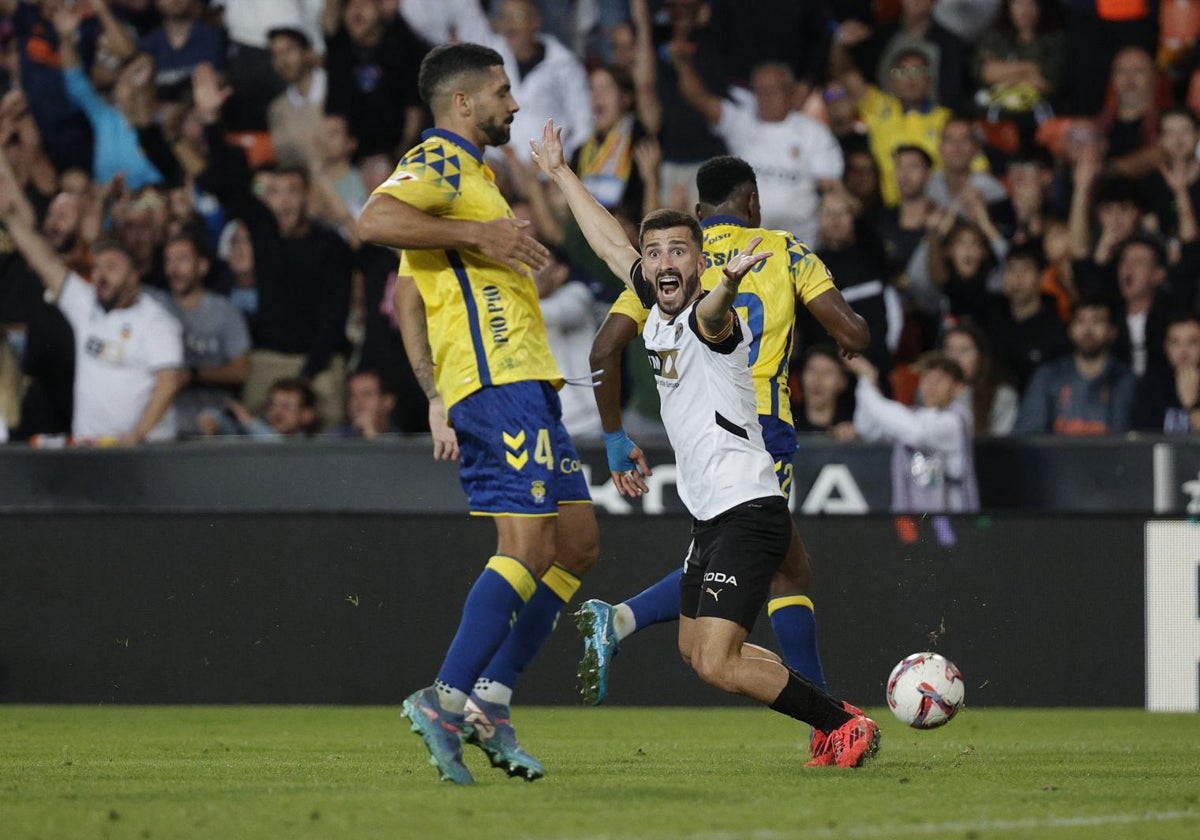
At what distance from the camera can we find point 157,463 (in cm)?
1111

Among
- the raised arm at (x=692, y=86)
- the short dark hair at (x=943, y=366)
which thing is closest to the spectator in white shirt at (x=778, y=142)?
the raised arm at (x=692, y=86)

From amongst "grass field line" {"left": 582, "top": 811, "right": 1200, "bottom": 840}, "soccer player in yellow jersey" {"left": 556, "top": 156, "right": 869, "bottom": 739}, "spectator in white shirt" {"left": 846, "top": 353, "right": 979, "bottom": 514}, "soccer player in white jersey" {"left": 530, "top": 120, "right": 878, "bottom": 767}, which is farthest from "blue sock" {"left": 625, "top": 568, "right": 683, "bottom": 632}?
"spectator in white shirt" {"left": 846, "top": 353, "right": 979, "bottom": 514}

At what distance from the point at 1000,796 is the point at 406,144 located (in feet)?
27.2

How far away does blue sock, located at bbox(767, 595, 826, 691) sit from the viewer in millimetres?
6953

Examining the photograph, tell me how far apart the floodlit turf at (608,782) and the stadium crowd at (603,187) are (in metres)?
2.78

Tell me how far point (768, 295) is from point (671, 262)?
108 centimetres

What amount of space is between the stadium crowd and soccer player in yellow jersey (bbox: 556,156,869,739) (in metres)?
3.85

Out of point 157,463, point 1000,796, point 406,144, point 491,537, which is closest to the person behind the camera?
point 1000,796

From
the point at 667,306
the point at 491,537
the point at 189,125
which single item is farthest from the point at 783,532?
the point at 189,125

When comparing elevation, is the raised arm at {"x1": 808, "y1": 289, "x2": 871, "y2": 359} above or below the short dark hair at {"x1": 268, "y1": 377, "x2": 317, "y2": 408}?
above

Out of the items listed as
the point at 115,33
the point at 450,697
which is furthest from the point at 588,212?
the point at 115,33

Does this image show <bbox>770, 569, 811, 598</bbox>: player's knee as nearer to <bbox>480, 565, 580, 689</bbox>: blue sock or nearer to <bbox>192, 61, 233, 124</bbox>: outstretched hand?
<bbox>480, 565, 580, 689</bbox>: blue sock

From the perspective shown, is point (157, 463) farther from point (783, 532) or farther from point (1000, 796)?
point (1000, 796)

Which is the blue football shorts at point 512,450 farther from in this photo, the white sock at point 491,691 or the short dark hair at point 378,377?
the short dark hair at point 378,377
